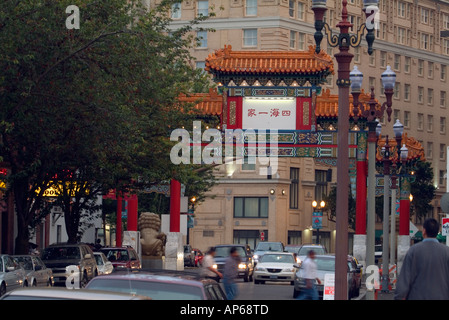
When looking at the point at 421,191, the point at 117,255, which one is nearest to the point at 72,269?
the point at 117,255

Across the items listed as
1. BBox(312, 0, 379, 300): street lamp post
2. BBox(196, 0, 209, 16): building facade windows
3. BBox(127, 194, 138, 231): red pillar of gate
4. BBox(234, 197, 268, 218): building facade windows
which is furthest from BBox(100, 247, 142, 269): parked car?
BBox(196, 0, 209, 16): building facade windows

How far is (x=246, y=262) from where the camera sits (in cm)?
4594

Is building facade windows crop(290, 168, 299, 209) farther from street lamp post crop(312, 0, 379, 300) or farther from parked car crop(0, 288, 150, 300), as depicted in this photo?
parked car crop(0, 288, 150, 300)

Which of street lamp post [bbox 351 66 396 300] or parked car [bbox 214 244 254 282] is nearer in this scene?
street lamp post [bbox 351 66 396 300]

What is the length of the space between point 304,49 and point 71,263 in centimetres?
6434

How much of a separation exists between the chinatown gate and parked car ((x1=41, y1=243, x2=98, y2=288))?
1082cm

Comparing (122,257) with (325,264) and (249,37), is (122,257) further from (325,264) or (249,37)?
(249,37)

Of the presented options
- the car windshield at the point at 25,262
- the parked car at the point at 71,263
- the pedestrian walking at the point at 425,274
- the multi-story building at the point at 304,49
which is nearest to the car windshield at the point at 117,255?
the parked car at the point at 71,263

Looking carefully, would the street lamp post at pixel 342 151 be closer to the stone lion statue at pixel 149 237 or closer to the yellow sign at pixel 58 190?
the yellow sign at pixel 58 190

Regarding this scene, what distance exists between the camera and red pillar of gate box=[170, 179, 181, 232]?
4812 cm

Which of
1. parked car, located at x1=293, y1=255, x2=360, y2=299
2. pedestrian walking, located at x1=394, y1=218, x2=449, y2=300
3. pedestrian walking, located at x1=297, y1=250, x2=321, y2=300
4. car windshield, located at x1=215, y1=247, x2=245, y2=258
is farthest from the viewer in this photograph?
car windshield, located at x1=215, y1=247, x2=245, y2=258

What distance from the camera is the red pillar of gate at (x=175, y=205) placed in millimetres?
48125
